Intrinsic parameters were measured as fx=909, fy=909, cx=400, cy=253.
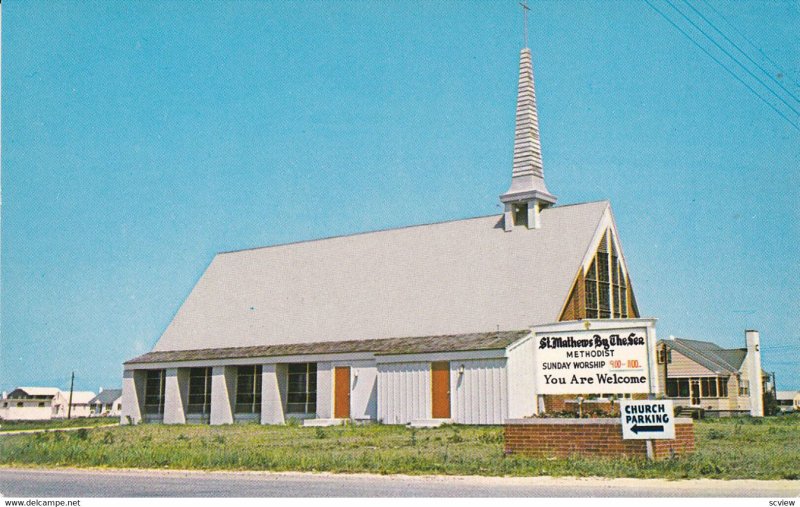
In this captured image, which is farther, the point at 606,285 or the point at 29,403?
the point at 29,403

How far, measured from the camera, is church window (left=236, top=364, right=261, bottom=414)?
46.0 meters


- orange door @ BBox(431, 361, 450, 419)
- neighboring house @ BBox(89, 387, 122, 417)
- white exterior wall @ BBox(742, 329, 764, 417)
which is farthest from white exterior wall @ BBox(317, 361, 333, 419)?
neighboring house @ BBox(89, 387, 122, 417)

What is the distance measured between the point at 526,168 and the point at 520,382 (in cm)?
1298

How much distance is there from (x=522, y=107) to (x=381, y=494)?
114 ft

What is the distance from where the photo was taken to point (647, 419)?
18.5 meters

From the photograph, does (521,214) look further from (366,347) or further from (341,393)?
(341,393)

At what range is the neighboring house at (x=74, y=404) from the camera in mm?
137125

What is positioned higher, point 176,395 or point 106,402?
point 106,402

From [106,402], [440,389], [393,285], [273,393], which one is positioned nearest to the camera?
[440,389]

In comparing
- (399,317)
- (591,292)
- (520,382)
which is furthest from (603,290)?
(399,317)

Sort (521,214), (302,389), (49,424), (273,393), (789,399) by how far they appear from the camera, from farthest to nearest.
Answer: (789,399)
(49,424)
(273,393)
(521,214)
(302,389)

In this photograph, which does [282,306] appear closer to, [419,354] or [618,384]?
[419,354]

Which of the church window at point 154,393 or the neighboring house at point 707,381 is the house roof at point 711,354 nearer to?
the neighboring house at point 707,381

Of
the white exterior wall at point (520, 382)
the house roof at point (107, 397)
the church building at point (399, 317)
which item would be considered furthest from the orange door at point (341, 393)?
the house roof at point (107, 397)
